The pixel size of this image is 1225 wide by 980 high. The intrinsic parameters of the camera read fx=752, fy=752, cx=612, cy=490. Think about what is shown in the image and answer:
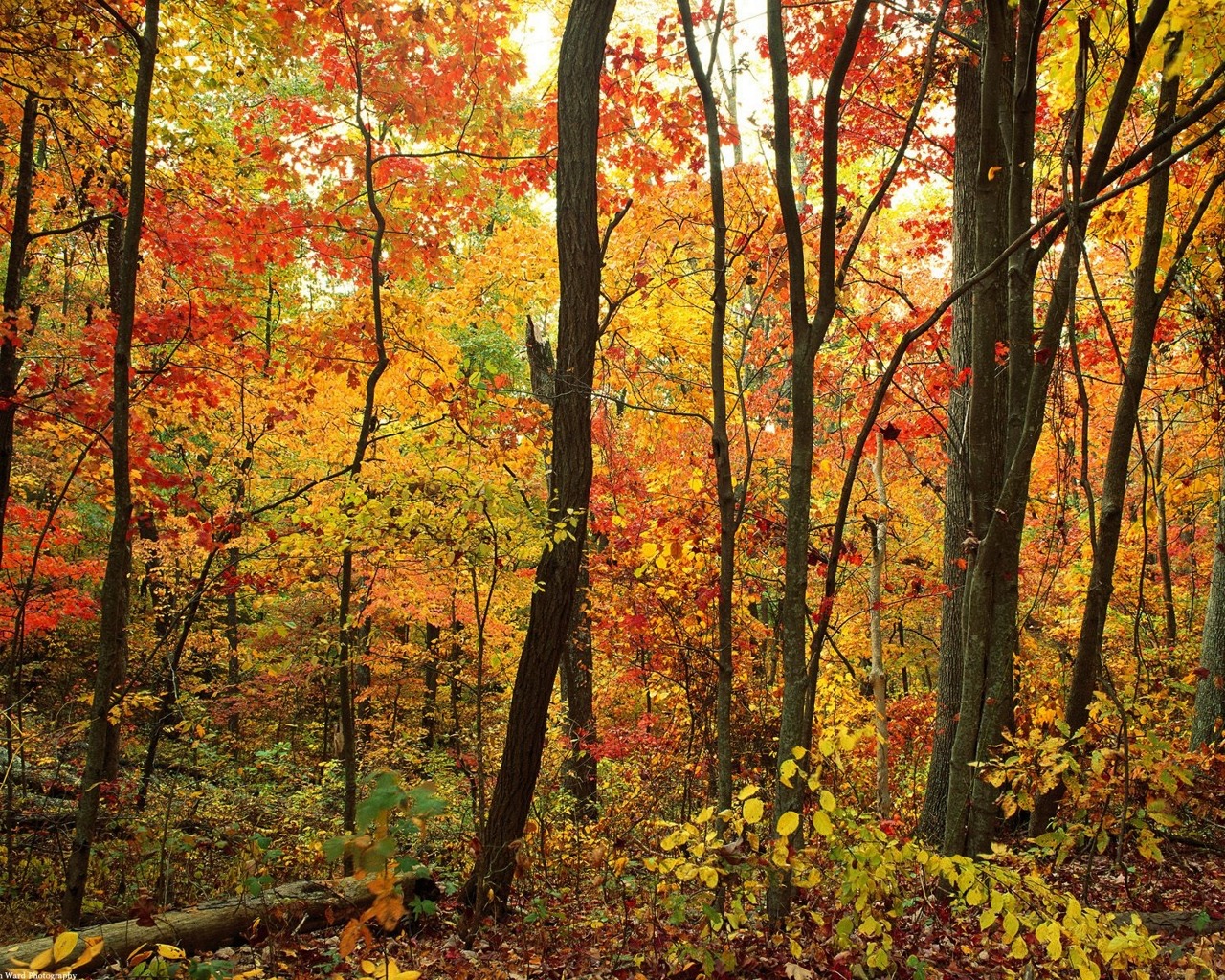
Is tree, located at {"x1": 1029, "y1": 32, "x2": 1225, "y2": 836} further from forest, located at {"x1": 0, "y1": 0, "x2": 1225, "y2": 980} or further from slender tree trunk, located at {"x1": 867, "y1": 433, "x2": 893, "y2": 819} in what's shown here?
slender tree trunk, located at {"x1": 867, "y1": 433, "x2": 893, "y2": 819}

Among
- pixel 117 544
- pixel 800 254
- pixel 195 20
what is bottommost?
pixel 117 544

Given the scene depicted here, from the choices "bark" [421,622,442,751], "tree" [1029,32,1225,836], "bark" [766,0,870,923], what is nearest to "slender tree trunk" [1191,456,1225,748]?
"tree" [1029,32,1225,836]

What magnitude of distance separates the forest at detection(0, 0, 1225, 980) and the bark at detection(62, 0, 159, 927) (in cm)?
3

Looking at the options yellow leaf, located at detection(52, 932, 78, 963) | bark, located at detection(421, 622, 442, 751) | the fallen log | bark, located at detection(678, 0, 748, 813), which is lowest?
bark, located at detection(421, 622, 442, 751)

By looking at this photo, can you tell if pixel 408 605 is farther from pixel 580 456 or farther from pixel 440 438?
pixel 580 456

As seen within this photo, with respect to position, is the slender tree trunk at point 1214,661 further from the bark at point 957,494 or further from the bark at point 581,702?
the bark at point 581,702

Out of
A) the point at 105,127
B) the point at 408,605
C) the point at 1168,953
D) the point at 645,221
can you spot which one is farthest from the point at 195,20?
the point at 1168,953

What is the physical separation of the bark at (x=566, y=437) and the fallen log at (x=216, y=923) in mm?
867

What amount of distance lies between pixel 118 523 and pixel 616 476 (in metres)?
7.45

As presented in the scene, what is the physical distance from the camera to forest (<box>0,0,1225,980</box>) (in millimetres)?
3316

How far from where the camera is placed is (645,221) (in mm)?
8141

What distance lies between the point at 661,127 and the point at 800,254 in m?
3.54

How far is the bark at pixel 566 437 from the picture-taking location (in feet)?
16.5

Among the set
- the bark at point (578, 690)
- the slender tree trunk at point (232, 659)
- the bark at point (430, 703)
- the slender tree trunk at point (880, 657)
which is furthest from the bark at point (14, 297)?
the bark at point (430, 703)
